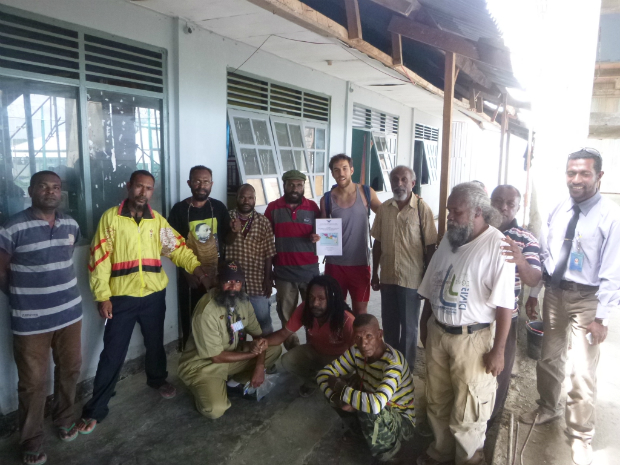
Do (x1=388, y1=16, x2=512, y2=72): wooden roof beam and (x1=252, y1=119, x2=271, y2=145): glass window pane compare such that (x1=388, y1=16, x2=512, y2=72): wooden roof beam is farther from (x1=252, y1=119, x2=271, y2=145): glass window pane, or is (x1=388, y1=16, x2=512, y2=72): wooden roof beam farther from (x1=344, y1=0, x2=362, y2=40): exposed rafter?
(x1=252, y1=119, x2=271, y2=145): glass window pane

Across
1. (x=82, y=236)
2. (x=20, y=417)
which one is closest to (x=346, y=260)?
(x=82, y=236)

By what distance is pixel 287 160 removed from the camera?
236 inches

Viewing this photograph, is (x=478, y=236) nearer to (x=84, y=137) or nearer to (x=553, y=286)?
(x=553, y=286)

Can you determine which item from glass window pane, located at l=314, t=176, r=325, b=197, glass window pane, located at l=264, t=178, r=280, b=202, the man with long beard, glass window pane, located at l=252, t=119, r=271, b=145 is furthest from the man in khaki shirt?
glass window pane, located at l=314, t=176, r=325, b=197

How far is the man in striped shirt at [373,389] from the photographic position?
2764mm

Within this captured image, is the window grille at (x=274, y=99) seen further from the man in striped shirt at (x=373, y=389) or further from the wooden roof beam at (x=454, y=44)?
the man in striped shirt at (x=373, y=389)

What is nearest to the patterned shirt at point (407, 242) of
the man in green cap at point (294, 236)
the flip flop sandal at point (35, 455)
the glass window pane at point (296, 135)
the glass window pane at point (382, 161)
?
the man in green cap at point (294, 236)

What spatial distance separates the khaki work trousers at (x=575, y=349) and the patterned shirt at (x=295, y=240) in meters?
1.93

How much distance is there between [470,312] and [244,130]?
11.9 feet

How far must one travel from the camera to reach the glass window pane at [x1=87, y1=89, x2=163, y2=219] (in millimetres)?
3619

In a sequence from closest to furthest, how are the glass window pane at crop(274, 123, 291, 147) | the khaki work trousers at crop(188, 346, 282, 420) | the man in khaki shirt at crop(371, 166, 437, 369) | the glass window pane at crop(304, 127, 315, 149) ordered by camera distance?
the khaki work trousers at crop(188, 346, 282, 420)
the man in khaki shirt at crop(371, 166, 437, 369)
the glass window pane at crop(274, 123, 291, 147)
the glass window pane at crop(304, 127, 315, 149)

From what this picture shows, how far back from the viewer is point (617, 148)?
40.9 ft

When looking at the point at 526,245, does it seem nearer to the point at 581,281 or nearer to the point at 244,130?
the point at 581,281

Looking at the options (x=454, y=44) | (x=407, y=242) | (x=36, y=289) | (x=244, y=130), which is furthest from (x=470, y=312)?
(x=244, y=130)
